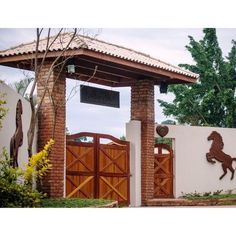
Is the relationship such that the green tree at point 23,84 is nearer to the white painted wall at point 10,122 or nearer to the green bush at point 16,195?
the white painted wall at point 10,122

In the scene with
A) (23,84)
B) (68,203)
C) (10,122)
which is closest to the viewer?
(10,122)

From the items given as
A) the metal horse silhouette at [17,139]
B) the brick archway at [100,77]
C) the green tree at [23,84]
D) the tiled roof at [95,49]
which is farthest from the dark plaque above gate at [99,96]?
the metal horse silhouette at [17,139]

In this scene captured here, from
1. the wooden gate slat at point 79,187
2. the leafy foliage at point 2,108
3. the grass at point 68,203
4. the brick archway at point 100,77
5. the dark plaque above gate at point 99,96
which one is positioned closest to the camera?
the leafy foliage at point 2,108

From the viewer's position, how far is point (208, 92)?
1504cm

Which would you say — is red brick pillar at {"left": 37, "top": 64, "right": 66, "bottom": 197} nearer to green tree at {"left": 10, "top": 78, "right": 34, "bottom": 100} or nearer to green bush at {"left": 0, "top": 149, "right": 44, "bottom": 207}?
green tree at {"left": 10, "top": 78, "right": 34, "bottom": 100}

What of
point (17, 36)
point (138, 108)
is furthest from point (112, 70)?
point (17, 36)

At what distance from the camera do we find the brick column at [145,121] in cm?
1430

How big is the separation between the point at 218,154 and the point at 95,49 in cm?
537

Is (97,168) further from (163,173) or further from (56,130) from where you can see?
(163,173)

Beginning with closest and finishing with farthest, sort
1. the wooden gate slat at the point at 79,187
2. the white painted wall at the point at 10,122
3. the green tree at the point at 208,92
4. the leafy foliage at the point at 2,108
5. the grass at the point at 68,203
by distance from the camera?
the leafy foliage at the point at 2,108
the white painted wall at the point at 10,122
the grass at the point at 68,203
the wooden gate slat at the point at 79,187
the green tree at the point at 208,92

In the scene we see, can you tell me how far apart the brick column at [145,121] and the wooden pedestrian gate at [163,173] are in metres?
0.60

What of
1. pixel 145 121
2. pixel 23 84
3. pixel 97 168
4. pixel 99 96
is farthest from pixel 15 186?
pixel 145 121

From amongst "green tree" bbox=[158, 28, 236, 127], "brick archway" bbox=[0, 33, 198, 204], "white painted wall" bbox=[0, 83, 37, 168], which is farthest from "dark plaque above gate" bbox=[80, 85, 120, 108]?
"white painted wall" bbox=[0, 83, 37, 168]
